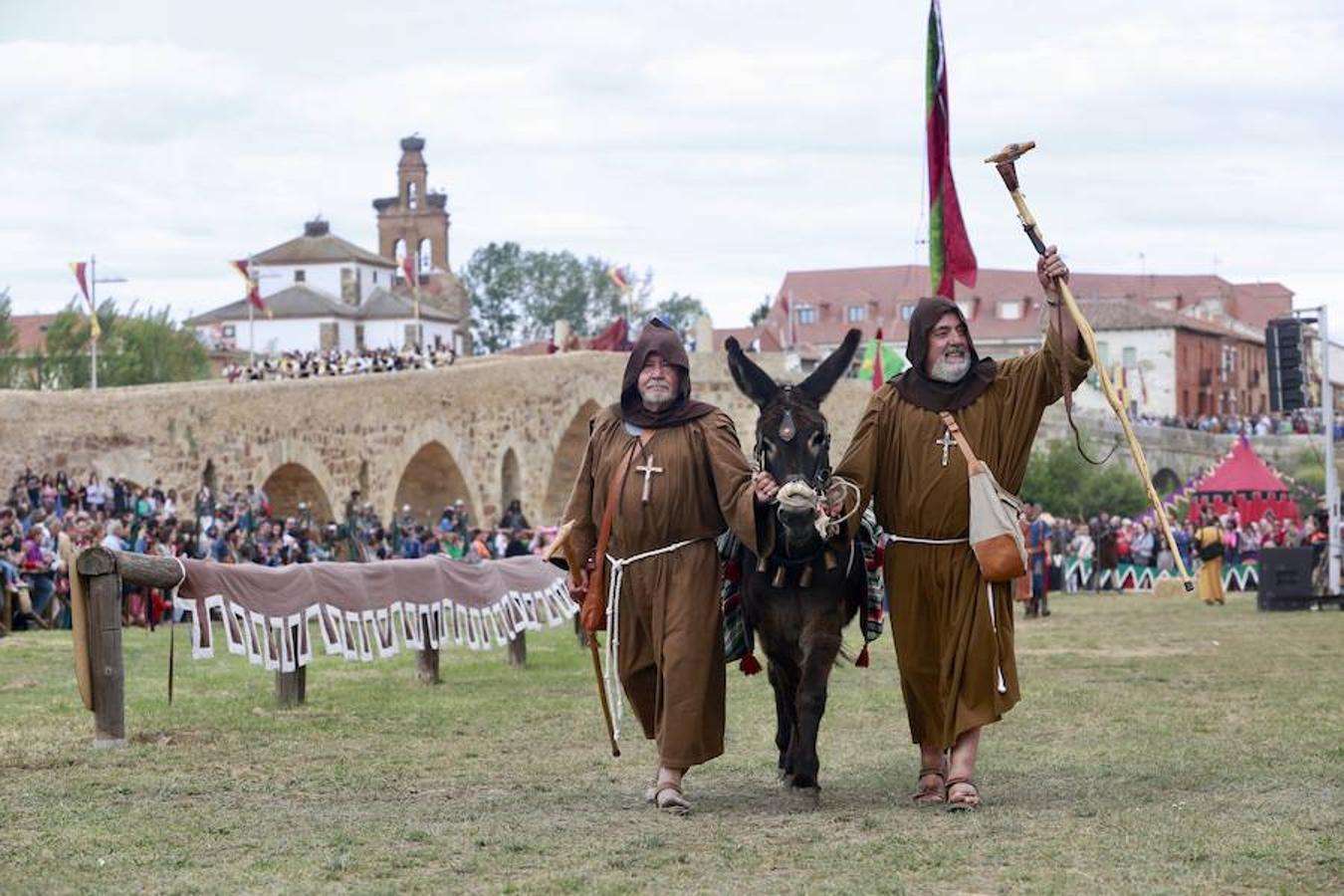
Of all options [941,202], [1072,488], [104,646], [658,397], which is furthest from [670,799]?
[1072,488]

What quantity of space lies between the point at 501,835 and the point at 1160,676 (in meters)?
8.51

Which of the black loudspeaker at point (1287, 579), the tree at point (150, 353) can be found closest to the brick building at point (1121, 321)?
the tree at point (150, 353)

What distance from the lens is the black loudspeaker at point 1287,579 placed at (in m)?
26.3

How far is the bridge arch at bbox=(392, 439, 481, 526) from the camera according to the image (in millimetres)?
50094

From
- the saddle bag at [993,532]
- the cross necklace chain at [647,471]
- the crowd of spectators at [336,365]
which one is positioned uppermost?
the crowd of spectators at [336,365]

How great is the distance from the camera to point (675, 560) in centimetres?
845

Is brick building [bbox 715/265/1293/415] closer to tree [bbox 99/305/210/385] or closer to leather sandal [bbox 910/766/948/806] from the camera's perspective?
tree [bbox 99/305/210/385]

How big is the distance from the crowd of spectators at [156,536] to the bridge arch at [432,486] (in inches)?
232

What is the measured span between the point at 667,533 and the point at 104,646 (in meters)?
3.27

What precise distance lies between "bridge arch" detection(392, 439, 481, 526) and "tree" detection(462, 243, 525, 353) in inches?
2798

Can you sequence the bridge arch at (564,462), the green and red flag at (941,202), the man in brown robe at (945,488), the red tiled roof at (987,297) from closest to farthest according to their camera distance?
the man in brown robe at (945,488), the green and red flag at (941,202), the bridge arch at (564,462), the red tiled roof at (987,297)

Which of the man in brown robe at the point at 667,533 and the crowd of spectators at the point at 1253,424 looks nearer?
the man in brown robe at the point at 667,533

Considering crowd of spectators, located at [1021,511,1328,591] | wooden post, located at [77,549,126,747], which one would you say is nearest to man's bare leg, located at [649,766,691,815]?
wooden post, located at [77,549,126,747]

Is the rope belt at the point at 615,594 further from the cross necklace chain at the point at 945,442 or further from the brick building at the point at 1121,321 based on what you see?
the brick building at the point at 1121,321
